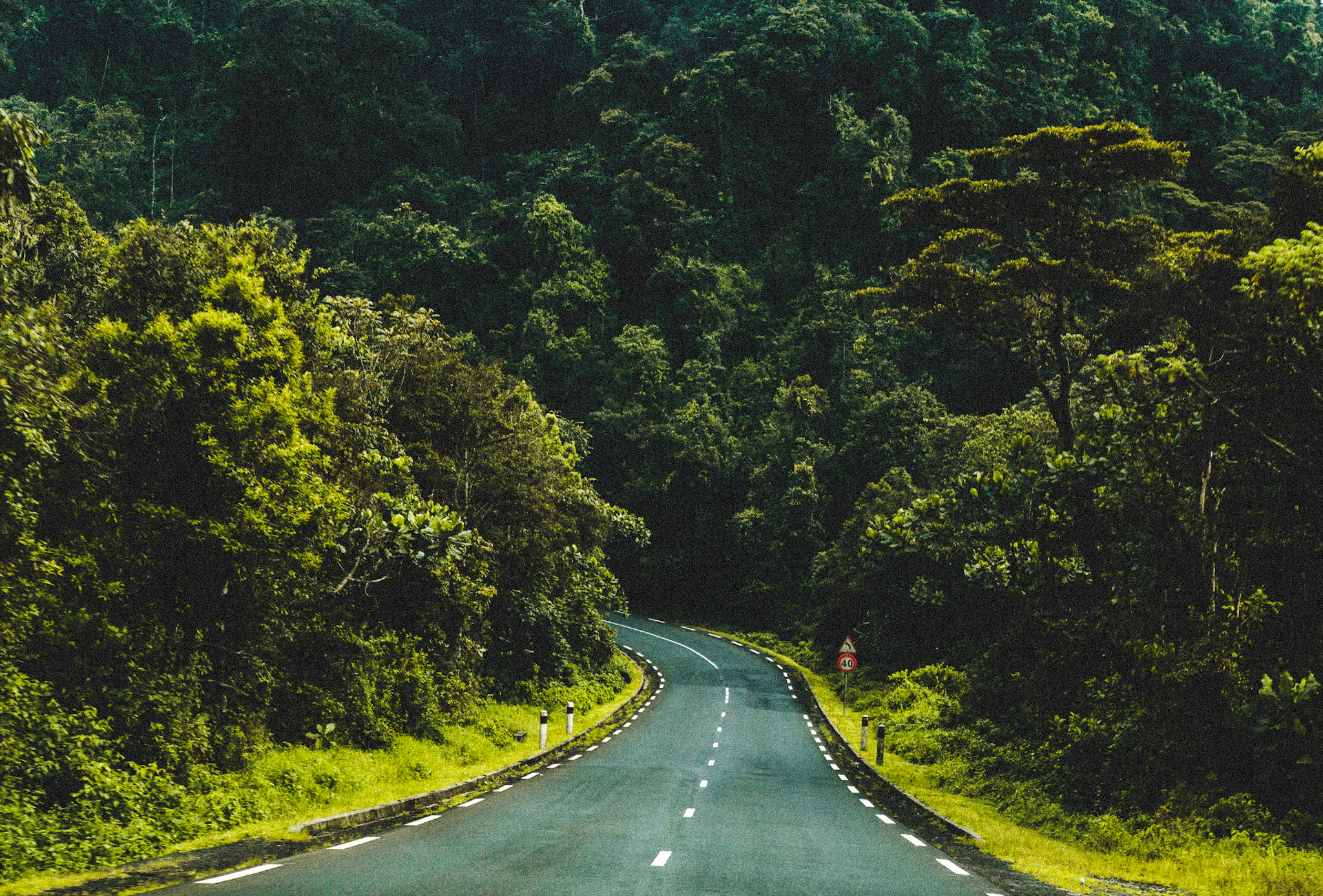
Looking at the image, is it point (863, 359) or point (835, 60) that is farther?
point (835, 60)

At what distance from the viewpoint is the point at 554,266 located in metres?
64.2

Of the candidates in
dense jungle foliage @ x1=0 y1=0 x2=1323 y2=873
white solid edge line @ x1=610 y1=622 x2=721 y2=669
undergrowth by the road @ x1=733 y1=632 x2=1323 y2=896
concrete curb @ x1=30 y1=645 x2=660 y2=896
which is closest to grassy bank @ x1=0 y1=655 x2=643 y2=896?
concrete curb @ x1=30 y1=645 x2=660 y2=896

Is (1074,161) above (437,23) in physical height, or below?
below

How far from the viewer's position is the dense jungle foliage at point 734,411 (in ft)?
36.2

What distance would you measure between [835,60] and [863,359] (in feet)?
79.9

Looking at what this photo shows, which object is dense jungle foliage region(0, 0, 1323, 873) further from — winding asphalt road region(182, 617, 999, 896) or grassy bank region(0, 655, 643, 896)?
winding asphalt road region(182, 617, 999, 896)

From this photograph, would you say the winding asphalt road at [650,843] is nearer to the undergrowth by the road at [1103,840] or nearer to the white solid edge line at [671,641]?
the undergrowth by the road at [1103,840]

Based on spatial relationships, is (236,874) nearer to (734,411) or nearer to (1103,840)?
(1103,840)

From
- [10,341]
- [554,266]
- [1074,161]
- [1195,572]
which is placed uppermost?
[554,266]

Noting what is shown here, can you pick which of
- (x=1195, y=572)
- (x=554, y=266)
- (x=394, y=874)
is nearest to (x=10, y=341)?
(x=394, y=874)

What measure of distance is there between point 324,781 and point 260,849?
11.8 feet

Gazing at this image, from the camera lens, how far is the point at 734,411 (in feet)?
204

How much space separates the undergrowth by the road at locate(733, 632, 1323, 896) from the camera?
9.40m

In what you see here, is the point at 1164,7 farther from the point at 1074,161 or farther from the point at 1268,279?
the point at 1268,279
